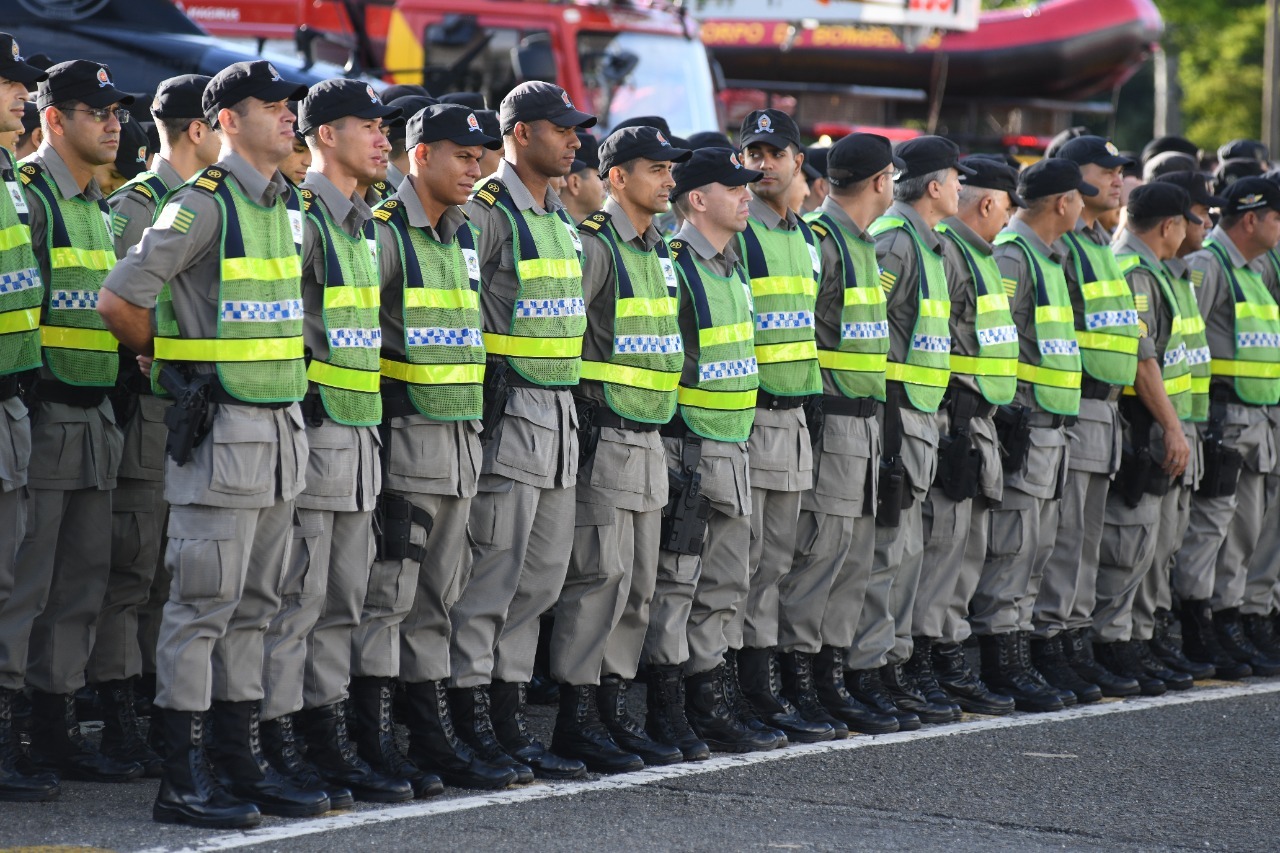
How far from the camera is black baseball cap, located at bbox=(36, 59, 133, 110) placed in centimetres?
Answer: 631

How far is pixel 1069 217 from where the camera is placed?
8391mm

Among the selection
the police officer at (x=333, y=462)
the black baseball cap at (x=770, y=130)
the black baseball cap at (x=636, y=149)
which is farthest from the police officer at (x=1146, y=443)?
the police officer at (x=333, y=462)

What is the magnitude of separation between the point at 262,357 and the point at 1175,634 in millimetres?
5435

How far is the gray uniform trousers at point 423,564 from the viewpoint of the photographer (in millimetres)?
6086

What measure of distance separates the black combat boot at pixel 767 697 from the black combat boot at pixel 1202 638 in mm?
2862

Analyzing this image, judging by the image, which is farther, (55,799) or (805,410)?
(805,410)

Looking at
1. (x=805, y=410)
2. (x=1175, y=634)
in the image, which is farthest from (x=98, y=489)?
(x=1175, y=634)

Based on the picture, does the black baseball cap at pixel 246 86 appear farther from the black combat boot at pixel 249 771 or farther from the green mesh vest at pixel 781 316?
the green mesh vest at pixel 781 316

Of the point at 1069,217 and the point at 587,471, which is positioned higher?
the point at 1069,217

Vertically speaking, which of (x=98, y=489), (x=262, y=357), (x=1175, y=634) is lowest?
(x=1175, y=634)

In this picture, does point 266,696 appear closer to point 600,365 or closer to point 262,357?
point 262,357

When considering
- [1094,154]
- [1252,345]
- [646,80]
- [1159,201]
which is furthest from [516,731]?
[646,80]

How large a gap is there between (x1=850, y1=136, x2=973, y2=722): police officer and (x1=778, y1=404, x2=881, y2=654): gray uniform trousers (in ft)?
0.52

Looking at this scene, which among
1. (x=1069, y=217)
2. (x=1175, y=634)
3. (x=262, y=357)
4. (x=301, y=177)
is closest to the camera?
(x=262, y=357)
